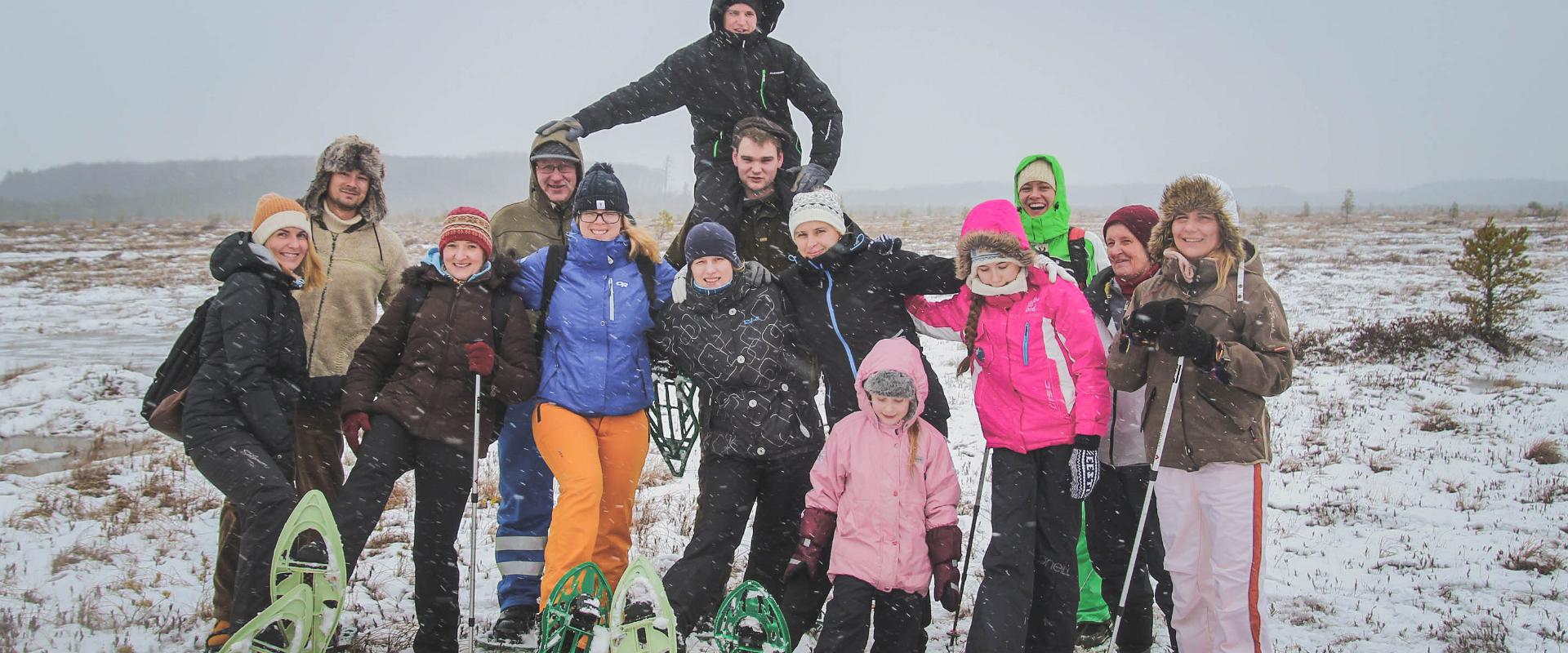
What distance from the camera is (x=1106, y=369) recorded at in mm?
3830

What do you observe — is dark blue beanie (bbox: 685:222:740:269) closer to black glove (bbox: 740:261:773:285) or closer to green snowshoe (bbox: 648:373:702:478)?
black glove (bbox: 740:261:773:285)

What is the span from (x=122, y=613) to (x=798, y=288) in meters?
4.00

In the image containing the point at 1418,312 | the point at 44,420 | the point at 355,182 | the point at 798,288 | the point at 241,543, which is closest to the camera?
the point at 241,543

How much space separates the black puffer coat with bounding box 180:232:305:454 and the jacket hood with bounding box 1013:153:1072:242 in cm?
381

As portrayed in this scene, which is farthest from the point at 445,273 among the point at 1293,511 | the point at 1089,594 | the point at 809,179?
the point at 1293,511

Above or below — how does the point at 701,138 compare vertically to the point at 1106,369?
above

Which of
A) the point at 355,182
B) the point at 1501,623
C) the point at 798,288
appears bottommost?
the point at 1501,623

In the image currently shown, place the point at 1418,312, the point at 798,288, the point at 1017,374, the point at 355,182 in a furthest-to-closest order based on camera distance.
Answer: the point at 1418,312, the point at 355,182, the point at 798,288, the point at 1017,374

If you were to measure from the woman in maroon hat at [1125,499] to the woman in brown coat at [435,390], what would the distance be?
2933mm

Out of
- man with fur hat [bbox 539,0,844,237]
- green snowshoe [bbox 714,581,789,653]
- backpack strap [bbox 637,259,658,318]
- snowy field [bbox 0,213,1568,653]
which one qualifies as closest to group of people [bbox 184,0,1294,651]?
backpack strap [bbox 637,259,658,318]

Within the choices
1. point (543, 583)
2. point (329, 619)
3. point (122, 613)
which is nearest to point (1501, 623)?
point (543, 583)

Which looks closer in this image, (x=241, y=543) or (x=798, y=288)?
(x=241, y=543)

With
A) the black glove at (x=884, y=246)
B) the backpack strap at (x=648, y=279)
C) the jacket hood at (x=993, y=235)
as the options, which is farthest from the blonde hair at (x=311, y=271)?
the jacket hood at (x=993, y=235)

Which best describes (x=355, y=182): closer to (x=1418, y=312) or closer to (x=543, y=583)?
(x=543, y=583)
